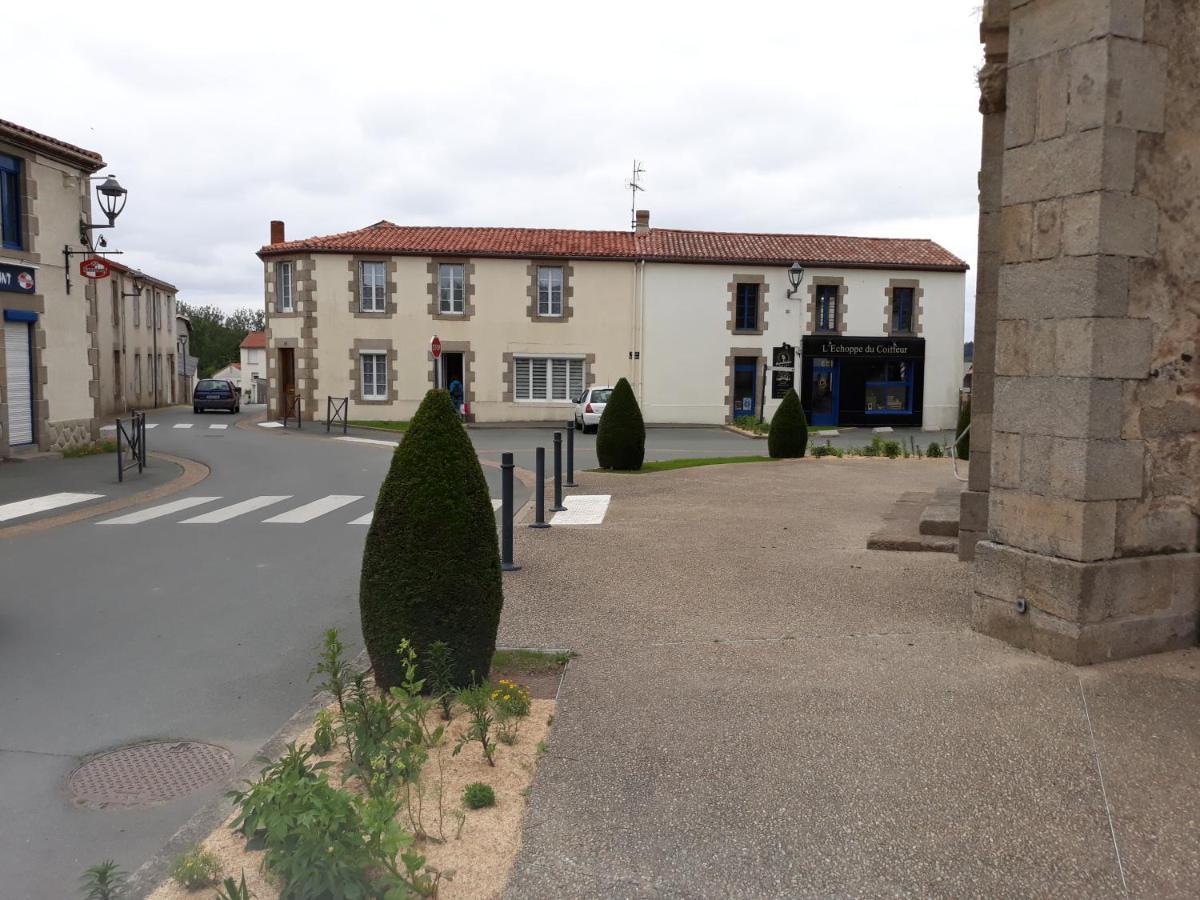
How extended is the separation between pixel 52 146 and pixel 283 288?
46.0 feet

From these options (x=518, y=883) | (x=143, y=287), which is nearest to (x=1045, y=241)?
(x=518, y=883)

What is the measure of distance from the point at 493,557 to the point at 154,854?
1.81 meters

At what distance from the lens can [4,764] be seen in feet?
12.7

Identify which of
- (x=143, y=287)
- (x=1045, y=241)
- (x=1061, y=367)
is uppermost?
(x=143, y=287)

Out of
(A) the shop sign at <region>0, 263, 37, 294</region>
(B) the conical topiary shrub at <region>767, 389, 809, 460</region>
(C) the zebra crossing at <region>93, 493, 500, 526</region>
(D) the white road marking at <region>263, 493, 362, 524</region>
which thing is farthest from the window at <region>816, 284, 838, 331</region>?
(A) the shop sign at <region>0, 263, 37, 294</region>

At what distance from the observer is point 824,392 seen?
1206 inches

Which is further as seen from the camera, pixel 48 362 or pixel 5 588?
pixel 48 362

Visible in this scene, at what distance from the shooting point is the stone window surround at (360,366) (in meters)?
28.8

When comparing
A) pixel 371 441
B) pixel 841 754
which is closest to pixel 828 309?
pixel 371 441

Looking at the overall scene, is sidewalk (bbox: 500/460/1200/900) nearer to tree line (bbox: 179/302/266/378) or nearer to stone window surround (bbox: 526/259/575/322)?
stone window surround (bbox: 526/259/575/322)

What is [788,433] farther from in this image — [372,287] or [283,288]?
[283,288]

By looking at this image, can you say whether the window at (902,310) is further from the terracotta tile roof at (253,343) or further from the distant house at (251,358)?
the terracotta tile roof at (253,343)

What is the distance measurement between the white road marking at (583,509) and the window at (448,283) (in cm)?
1848

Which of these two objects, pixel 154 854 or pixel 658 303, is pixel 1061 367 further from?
pixel 658 303
